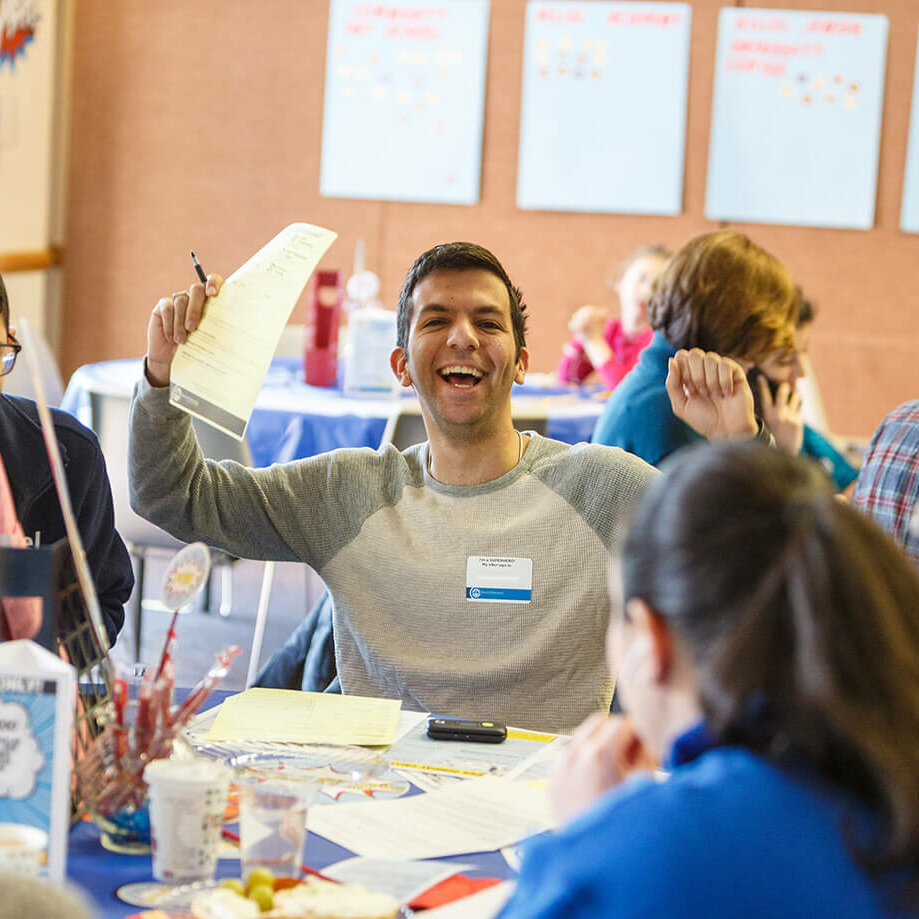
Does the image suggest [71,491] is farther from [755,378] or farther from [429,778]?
[755,378]

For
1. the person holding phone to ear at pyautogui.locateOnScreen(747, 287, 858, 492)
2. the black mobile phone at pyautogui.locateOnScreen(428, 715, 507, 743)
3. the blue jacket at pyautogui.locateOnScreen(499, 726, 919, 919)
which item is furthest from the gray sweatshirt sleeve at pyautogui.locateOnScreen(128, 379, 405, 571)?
the blue jacket at pyautogui.locateOnScreen(499, 726, 919, 919)

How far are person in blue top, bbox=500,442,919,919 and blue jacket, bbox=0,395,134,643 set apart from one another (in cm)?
117

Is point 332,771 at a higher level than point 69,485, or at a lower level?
lower

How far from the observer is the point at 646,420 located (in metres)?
2.65

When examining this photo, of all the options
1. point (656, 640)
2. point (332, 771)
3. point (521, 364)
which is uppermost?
point (521, 364)

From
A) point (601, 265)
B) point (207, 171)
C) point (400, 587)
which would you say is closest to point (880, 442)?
point (400, 587)

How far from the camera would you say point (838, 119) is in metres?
5.83

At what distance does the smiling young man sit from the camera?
75.2 inches

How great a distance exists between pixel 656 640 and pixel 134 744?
0.60 meters

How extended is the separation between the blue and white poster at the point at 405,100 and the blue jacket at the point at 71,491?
4287mm

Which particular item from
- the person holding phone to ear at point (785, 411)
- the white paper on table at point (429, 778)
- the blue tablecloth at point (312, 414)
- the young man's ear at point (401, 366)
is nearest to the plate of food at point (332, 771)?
the white paper on table at point (429, 778)

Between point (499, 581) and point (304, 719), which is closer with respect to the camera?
point (304, 719)

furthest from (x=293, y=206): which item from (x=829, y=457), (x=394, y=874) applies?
(x=394, y=874)

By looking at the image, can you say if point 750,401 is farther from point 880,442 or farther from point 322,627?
point 322,627
